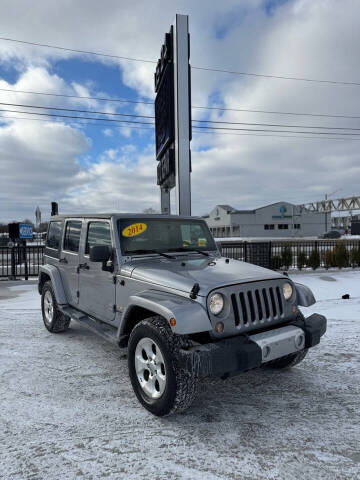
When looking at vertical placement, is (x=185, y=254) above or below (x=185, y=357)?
above

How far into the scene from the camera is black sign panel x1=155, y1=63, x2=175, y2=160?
35.1 feet

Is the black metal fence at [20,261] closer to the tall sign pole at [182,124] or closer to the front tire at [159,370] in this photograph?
the tall sign pole at [182,124]

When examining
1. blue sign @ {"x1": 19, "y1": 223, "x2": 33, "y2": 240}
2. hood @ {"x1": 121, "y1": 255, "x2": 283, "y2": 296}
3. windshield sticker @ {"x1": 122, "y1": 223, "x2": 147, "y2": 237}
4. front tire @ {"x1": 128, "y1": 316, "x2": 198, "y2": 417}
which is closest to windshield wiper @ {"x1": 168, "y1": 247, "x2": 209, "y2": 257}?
hood @ {"x1": 121, "y1": 255, "x2": 283, "y2": 296}

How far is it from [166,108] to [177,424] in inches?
412

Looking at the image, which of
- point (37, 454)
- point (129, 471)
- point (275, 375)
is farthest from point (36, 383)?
point (275, 375)

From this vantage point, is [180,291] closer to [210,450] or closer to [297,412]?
[210,450]

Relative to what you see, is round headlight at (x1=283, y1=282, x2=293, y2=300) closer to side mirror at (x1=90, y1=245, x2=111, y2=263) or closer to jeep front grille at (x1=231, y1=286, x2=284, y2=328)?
jeep front grille at (x1=231, y1=286, x2=284, y2=328)

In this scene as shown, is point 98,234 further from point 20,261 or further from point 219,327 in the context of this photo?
point 20,261

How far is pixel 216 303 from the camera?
2.87 meters

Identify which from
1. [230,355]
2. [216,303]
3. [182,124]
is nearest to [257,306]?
[216,303]

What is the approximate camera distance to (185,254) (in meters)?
4.15

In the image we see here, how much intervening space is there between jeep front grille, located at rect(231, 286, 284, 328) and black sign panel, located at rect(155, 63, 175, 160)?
330 inches

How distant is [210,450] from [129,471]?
0.62m

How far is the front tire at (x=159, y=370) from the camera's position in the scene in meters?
2.73
